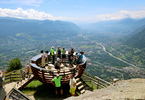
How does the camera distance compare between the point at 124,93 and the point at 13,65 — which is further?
the point at 13,65

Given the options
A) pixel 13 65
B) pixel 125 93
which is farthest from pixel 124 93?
pixel 13 65

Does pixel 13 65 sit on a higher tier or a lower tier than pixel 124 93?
lower

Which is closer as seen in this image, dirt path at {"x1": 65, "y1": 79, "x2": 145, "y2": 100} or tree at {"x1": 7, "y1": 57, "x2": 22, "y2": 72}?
dirt path at {"x1": 65, "y1": 79, "x2": 145, "y2": 100}

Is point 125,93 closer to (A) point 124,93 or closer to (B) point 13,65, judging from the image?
(A) point 124,93

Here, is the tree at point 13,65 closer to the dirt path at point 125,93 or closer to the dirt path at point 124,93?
the dirt path at point 124,93

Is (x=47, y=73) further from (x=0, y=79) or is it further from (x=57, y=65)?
(x=0, y=79)

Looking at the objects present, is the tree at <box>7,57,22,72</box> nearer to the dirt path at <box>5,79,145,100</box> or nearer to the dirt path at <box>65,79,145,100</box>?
the dirt path at <box>5,79,145,100</box>

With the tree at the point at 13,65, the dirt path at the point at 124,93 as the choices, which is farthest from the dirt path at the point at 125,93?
the tree at the point at 13,65

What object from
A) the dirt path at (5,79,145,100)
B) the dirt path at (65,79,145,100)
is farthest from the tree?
the dirt path at (65,79,145,100)

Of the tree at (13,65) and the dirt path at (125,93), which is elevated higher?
the dirt path at (125,93)

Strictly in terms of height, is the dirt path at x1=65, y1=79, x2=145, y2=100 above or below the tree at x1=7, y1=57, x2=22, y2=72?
above

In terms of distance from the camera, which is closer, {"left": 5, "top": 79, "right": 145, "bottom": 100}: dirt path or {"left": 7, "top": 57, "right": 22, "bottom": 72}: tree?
{"left": 5, "top": 79, "right": 145, "bottom": 100}: dirt path
